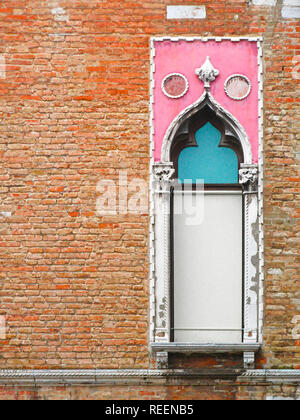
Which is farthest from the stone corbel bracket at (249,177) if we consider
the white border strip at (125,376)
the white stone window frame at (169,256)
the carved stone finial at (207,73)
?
the white border strip at (125,376)

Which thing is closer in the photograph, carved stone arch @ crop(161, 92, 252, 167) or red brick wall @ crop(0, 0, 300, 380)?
red brick wall @ crop(0, 0, 300, 380)

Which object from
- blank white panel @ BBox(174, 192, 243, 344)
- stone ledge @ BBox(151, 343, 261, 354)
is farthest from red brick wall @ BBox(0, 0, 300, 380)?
blank white panel @ BBox(174, 192, 243, 344)

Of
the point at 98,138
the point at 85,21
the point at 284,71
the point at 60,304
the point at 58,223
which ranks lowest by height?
the point at 60,304

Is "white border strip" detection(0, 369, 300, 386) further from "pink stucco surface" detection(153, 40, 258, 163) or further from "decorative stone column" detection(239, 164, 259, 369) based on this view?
"pink stucco surface" detection(153, 40, 258, 163)

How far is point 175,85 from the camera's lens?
Answer: 8.41 metres

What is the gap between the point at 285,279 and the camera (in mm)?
8164

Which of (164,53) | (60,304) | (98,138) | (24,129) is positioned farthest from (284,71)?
(60,304)

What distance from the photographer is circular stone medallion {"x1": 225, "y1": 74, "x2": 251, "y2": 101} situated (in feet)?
27.5

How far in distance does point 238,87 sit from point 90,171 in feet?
6.51

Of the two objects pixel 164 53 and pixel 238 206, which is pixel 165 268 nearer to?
pixel 238 206

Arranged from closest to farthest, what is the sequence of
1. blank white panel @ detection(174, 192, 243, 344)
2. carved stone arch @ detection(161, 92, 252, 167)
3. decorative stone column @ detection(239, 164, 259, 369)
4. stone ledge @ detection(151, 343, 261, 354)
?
stone ledge @ detection(151, 343, 261, 354) < decorative stone column @ detection(239, 164, 259, 369) < blank white panel @ detection(174, 192, 243, 344) < carved stone arch @ detection(161, 92, 252, 167)

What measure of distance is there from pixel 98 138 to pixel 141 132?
1.65 feet

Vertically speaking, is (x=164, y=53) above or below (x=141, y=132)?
above

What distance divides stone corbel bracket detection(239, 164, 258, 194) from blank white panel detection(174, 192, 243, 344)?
195 mm
